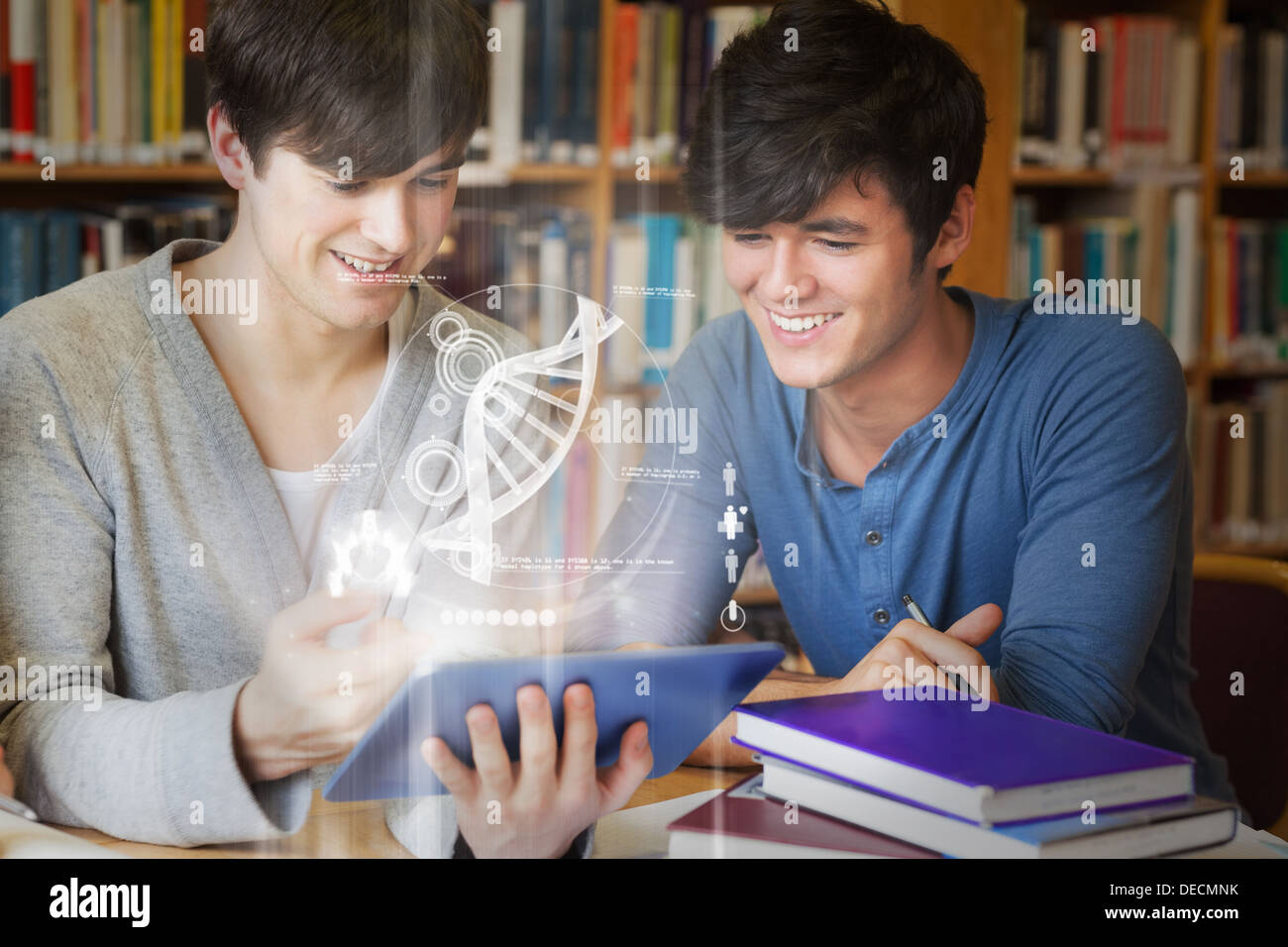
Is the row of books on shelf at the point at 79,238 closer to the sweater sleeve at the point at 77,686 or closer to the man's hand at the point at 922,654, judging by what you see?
the sweater sleeve at the point at 77,686

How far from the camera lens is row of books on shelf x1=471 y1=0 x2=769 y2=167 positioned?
975 mm

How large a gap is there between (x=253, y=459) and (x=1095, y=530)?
0.70 metres

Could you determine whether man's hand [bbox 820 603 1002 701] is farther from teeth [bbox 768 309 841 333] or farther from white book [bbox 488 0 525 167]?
white book [bbox 488 0 525 167]

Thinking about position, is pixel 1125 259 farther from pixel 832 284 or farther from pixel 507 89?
pixel 507 89

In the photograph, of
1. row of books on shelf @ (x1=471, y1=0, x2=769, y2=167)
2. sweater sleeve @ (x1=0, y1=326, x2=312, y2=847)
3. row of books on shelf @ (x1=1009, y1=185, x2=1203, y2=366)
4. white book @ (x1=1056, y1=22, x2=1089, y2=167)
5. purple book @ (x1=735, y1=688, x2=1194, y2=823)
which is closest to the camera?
purple book @ (x1=735, y1=688, x2=1194, y2=823)

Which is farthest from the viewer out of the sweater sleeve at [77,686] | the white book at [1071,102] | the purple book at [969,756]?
the white book at [1071,102]

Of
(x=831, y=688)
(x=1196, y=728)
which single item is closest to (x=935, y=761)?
(x=831, y=688)

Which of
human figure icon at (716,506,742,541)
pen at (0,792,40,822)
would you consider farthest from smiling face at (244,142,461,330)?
pen at (0,792,40,822)

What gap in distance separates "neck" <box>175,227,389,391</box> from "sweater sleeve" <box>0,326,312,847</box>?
0.11 m

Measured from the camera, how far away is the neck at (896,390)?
995 millimetres

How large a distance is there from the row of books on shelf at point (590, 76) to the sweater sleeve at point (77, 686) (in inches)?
15.8
